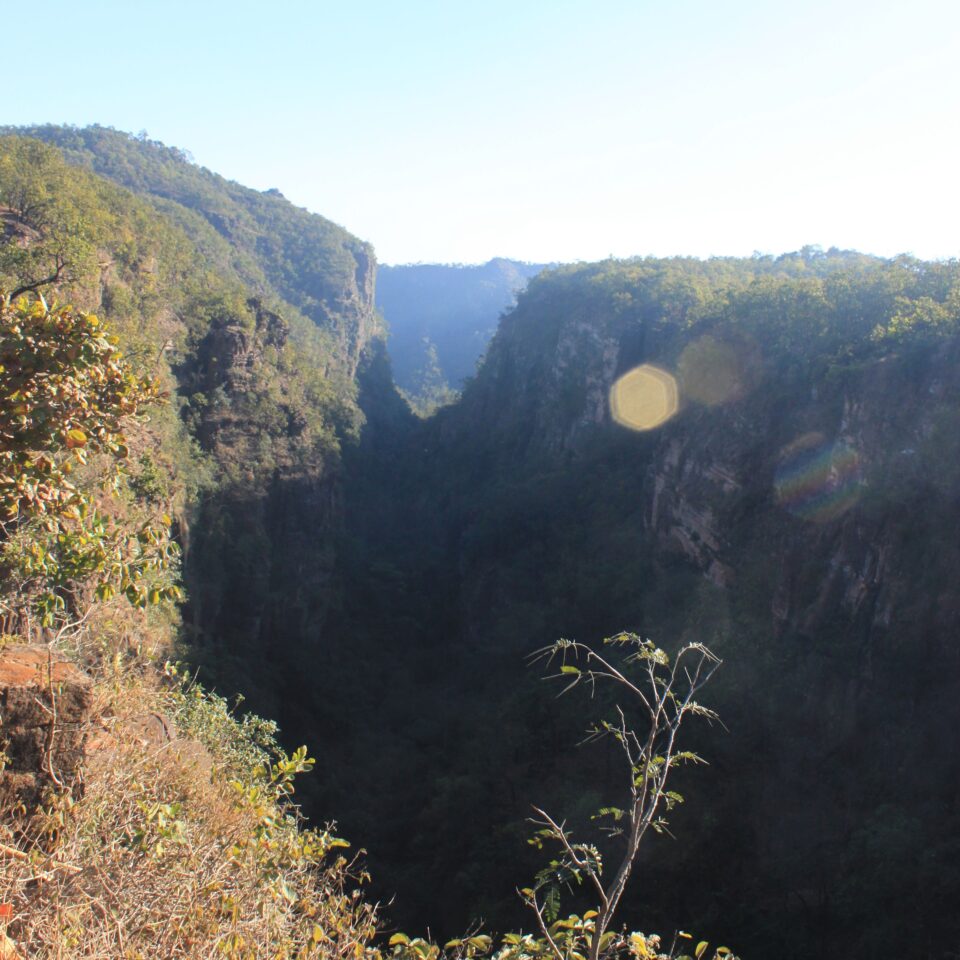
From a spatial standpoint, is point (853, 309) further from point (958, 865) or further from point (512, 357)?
point (512, 357)

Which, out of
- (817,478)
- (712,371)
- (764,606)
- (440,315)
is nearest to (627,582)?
(764,606)

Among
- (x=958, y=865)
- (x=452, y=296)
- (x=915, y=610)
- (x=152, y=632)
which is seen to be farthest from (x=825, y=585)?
(x=452, y=296)

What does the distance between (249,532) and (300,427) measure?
7.96 metres

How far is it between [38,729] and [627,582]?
87.9ft

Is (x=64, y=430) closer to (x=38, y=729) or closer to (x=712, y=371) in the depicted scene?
(x=38, y=729)

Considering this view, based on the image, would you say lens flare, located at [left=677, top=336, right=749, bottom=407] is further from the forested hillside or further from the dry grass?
the forested hillside

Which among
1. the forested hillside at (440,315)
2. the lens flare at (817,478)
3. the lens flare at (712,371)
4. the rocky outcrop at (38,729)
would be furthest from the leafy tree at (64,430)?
the forested hillside at (440,315)

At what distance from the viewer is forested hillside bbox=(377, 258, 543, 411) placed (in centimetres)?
11625

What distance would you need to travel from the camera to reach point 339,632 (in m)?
34.2

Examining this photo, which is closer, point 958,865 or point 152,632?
point 958,865

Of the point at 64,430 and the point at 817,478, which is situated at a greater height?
the point at 64,430

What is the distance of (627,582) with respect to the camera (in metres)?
30.0

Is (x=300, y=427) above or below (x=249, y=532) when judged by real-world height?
above

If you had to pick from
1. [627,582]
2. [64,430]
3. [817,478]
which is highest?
[64,430]
